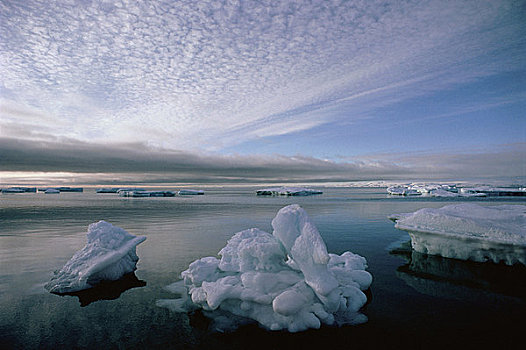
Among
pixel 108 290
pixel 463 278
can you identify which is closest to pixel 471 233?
pixel 463 278

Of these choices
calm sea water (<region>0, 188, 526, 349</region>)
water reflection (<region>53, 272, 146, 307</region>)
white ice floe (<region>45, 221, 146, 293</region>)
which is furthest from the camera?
white ice floe (<region>45, 221, 146, 293</region>)

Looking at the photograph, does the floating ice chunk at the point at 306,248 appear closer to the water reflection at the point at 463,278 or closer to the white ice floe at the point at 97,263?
the water reflection at the point at 463,278

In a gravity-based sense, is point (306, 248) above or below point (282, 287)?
above

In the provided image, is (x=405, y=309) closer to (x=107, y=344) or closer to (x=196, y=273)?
(x=196, y=273)

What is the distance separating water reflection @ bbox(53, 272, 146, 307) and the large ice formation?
1.97 metres

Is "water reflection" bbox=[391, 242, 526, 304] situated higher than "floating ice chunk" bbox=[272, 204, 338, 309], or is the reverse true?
"floating ice chunk" bbox=[272, 204, 338, 309]

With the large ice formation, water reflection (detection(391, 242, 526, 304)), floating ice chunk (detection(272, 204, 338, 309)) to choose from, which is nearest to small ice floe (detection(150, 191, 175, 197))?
water reflection (detection(391, 242, 526, 304))

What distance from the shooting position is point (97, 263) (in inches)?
350

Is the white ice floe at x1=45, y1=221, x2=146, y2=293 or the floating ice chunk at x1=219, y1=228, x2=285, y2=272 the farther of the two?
the white ice floe at x1=45, y1=221, x2=146, y2=293

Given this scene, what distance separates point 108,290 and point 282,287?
6.06 metres

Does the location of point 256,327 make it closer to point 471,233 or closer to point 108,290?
point 108,290

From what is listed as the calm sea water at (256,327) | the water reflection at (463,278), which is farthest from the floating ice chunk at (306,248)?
the water reflection at (463,278)

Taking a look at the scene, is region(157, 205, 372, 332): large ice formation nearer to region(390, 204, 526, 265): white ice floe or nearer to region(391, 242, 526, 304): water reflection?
region(391, 242, 526, 304): water reflection

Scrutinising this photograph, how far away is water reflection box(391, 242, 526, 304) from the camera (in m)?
8.29
